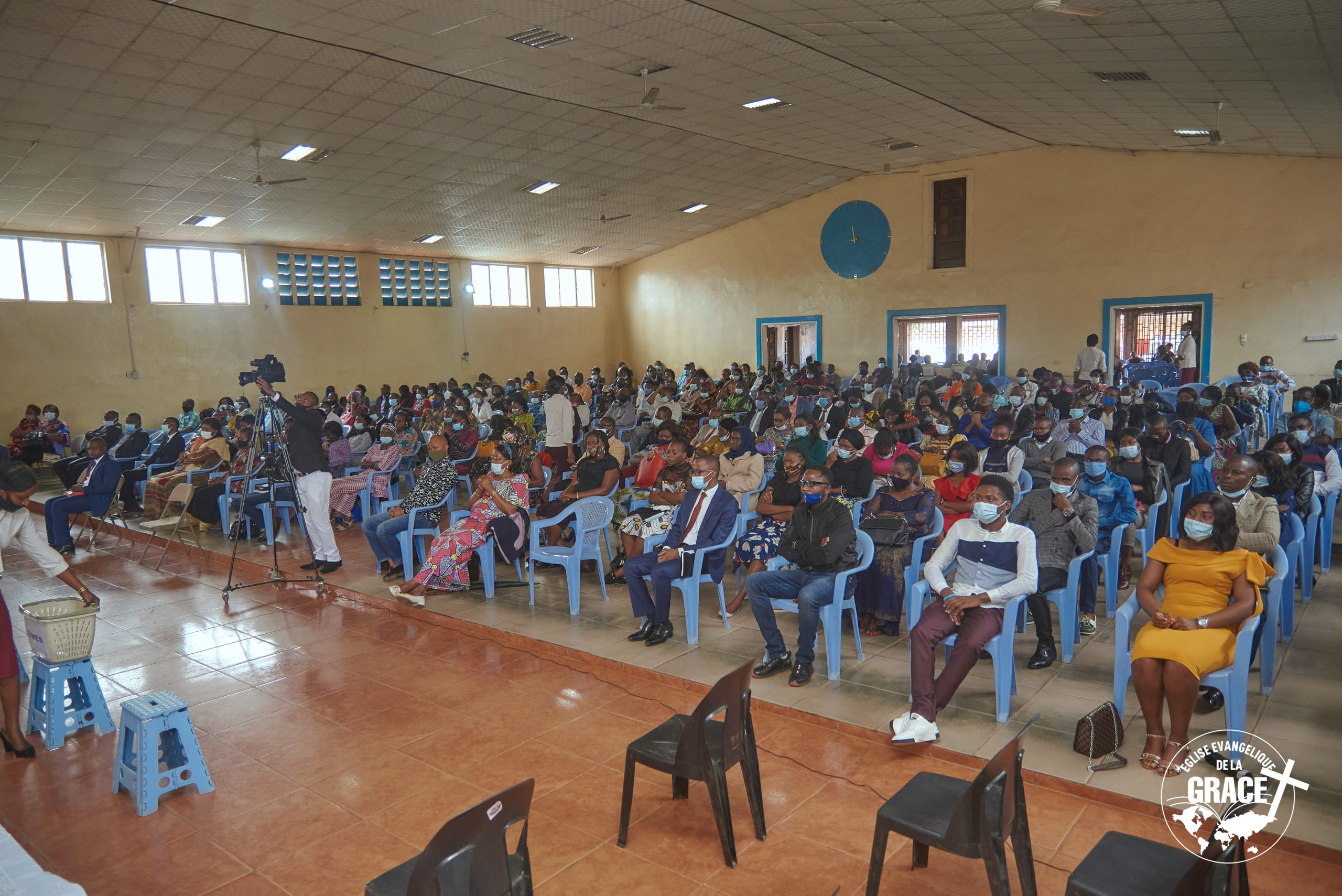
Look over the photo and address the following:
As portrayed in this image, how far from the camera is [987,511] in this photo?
12.6ft

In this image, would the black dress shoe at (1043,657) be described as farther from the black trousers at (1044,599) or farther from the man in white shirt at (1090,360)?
the man in white shirt at (1090,360)

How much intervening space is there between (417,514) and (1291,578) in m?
5.44

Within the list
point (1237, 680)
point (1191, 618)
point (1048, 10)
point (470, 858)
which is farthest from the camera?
point (1048, 10)

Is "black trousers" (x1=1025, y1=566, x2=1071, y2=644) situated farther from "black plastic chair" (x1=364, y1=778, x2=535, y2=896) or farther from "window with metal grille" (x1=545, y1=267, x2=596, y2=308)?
"window with metal grille" (x1=545, y1=267, x2=596, y2=308)

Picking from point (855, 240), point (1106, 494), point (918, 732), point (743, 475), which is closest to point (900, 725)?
point (918, 732)

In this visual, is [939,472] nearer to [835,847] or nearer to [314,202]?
[835,847]

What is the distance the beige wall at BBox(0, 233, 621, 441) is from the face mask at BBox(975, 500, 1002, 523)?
1404cm

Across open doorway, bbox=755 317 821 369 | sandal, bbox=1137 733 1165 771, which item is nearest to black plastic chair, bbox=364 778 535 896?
sandal, bbox=1137 733 1165 771

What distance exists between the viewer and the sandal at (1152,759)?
3.24m

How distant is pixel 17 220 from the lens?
39.3 feet

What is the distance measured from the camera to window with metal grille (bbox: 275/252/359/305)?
1547 centimetres

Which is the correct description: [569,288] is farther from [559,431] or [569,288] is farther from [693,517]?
[693,517]

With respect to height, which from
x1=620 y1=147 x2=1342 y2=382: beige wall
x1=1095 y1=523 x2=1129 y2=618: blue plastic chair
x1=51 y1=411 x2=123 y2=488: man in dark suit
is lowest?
x1=1095 y1=523 x2=1129 y2=618: blue plastic chair

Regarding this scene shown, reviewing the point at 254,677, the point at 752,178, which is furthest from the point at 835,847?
the point at 752,178
